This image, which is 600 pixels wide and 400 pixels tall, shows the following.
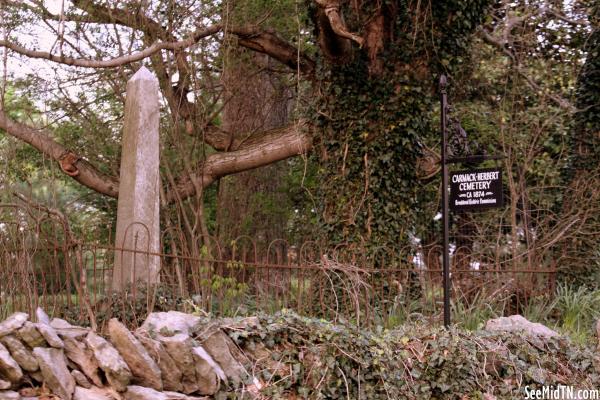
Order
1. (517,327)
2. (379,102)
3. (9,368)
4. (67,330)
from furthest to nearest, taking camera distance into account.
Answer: (379,102) < (517,327) < (67,330) < (9,368)

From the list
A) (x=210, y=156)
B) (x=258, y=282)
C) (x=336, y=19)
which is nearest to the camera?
(x=258, y=282)

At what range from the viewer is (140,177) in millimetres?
8641

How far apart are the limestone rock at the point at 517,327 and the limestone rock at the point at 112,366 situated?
3.97m

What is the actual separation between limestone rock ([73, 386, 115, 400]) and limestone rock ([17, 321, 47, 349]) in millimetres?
407

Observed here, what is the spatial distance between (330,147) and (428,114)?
61.4 inches

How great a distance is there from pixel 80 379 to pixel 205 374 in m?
0.90

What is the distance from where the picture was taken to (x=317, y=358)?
6043mm

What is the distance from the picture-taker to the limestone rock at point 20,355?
16.2 feet

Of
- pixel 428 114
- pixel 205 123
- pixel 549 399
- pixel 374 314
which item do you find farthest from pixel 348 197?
pixel 549 399

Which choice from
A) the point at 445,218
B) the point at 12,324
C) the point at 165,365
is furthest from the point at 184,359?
the point at 445,218

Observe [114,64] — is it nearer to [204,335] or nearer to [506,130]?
[204,335]

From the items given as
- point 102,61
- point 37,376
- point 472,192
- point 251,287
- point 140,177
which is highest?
point 102,61

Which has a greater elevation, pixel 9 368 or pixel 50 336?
pixel 50 336

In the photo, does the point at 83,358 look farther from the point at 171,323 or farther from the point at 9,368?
the point at 171,323
